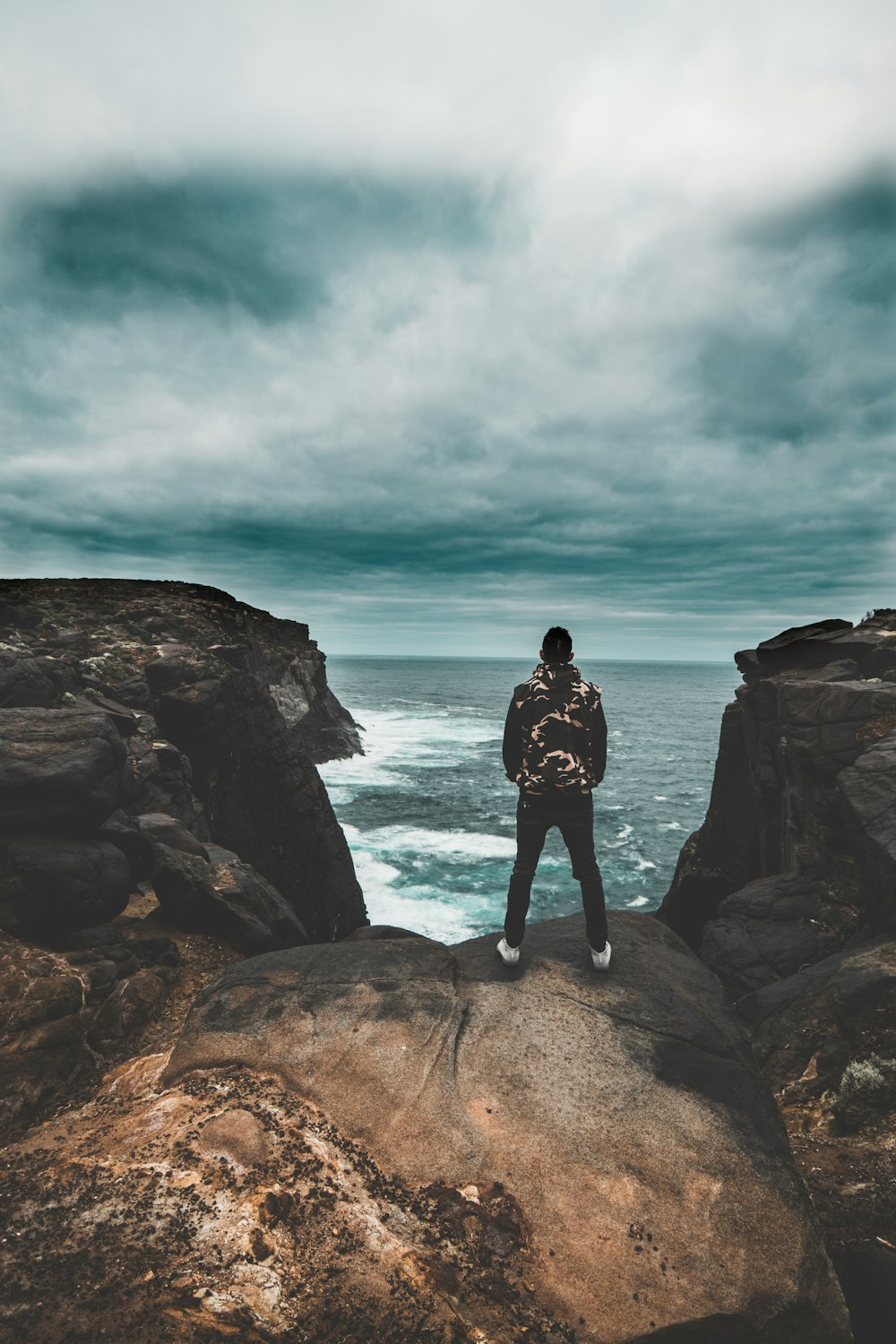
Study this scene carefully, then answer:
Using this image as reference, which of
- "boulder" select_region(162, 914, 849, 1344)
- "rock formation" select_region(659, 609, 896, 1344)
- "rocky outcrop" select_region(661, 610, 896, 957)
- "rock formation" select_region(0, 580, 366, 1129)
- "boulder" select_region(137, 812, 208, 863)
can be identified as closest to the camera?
"boulder" select_region(162, 914, 849, 1344)

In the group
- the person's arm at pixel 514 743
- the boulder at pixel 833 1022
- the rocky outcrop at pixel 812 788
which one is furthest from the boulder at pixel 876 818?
the person's arm at pixel 514 743

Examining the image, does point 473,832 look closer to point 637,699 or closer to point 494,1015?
point 494,1015

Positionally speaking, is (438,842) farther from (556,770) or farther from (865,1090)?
(865,1090)

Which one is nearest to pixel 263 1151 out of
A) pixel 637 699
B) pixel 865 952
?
pixel 865 952

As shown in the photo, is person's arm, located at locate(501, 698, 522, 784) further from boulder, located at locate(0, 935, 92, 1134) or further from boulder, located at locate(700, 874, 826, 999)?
Result: boulder, located at locate(700, 874, 826, 999)

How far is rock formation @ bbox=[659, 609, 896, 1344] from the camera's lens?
17.9 feet

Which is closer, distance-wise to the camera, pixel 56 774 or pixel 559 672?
pixel 559 672

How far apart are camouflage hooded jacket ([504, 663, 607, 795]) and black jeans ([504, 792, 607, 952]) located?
229 mm

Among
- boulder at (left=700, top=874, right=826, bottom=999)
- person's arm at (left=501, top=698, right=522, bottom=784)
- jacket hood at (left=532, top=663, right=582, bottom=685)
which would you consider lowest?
boulder at (left=700, top=874, right=826, bottom=999)

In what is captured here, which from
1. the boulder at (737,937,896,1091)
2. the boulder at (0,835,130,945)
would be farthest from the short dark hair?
the boulder at (0,835,130,945)

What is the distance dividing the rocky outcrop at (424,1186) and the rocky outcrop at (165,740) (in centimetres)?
376

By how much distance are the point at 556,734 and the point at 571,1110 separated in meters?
3.92

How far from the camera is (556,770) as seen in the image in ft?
25.1

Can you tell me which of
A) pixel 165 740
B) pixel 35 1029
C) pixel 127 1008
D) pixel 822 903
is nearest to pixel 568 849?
pixel 127 1008
